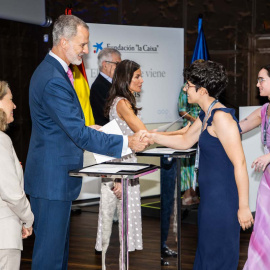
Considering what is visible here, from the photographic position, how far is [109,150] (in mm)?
2979

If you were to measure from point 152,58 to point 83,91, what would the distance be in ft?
4.11

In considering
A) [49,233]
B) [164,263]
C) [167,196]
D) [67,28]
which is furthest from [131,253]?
[67,28]

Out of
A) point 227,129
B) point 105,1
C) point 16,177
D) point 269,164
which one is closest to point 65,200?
point 16,177

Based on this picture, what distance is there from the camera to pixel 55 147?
287 centimetres

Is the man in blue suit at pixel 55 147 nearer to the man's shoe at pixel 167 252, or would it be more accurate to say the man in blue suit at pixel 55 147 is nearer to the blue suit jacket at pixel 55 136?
the blue suit jacket at pixel 55 136

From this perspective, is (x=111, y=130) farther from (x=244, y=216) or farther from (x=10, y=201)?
(x=244, y=216)

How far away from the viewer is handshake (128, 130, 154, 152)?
3.08 metres

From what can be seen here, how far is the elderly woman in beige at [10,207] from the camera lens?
2631 millimetres

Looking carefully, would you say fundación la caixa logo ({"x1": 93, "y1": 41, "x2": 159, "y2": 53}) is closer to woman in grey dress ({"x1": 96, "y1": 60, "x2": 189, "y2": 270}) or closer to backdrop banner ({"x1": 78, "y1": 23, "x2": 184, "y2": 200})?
backdrop banner ({"x1": 78, "y1": 23, "x2": 184, "y2": 200})

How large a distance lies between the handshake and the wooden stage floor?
2.08 ft

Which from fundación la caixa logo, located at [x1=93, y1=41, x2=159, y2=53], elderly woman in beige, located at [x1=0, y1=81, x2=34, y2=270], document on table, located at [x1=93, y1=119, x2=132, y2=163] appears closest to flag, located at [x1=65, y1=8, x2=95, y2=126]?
fundación la caixa logo, located at [x1=93, y1=41, x2=159, y2=53]

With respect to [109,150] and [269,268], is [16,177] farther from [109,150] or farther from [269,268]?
[269,268]

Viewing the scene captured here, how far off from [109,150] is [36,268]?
2.45ft

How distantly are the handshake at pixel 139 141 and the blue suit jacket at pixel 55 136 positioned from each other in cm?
17
